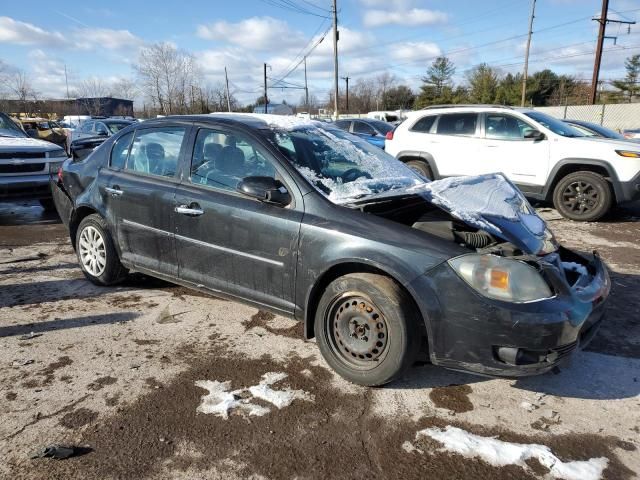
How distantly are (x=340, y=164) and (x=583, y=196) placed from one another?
5.71 meters

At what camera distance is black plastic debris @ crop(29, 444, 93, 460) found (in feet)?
8.18

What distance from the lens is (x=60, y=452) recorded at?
251 cm

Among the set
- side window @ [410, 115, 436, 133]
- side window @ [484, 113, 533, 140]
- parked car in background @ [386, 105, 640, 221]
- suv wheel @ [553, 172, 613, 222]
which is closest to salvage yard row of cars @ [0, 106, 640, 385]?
parked car in background @ [386, 105, 640, 221]

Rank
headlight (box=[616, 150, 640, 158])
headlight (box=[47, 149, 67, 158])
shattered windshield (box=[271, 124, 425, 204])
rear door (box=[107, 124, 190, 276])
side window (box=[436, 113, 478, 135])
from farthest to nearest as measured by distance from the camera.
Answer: side window (box=[436, 113, 478, 135]), headlight (box=[47, 149, 67, 158]), headlight (box=[616, 150, 640, 158]), rear door (box=[107, 124, 190, 276]), shattered windshield (box=[271, 124, 425, 204])

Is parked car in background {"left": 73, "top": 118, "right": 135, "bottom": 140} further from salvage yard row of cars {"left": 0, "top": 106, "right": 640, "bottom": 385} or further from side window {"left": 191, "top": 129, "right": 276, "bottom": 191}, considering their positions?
side window {"left": 191, "top": 129, "right": 276, "bottom": 191}

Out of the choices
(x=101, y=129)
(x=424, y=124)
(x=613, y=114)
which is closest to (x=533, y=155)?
(x=424, y=124)

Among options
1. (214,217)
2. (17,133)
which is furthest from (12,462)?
(17,133)

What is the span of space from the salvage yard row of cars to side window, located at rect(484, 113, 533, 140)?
15.5 ft

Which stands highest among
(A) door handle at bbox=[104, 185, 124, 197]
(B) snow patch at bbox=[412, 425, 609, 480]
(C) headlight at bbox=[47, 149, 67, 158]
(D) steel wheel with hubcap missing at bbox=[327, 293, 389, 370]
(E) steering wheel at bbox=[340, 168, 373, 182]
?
(E) steering wheel at bbox=[340, 168, 373, 182]

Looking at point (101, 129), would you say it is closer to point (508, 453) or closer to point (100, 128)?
point (100, 128)

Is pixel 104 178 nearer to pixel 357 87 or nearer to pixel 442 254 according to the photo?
pixel 442 254

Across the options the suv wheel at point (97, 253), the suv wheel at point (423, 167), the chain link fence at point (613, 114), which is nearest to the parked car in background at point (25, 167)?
the suv wheel at point (97, 253)

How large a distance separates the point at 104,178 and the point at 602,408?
4.33m

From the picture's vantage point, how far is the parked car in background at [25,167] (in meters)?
7.94
